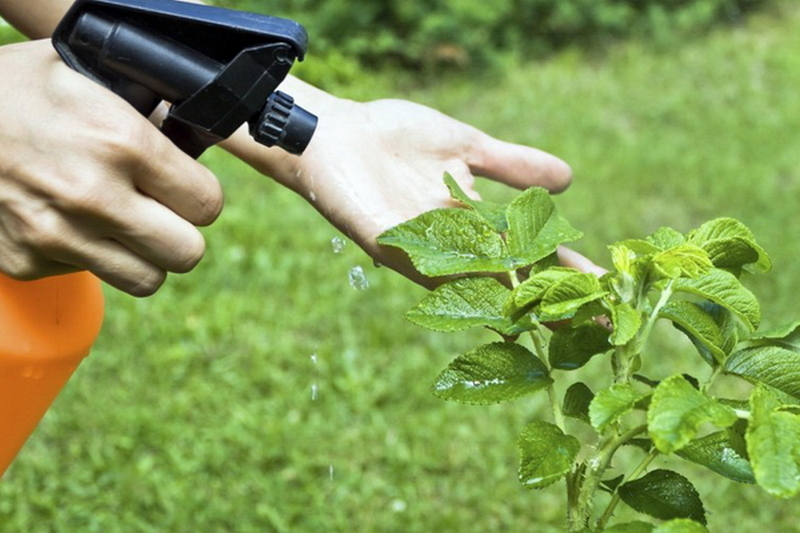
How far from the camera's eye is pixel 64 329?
1387 mm

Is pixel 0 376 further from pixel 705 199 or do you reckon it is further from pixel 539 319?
pixel 705 199

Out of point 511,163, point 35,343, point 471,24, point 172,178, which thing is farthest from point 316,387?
point 471,24

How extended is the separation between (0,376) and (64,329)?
10 centimetres

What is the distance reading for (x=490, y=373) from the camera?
3.66ft

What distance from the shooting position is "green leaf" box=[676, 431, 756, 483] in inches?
41.6

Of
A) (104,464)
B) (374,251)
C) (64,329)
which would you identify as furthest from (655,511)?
(104,464)

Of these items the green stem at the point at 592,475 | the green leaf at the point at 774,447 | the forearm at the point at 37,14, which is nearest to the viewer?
the green leaf at the point at 774,447

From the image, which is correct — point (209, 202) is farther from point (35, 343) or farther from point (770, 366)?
point (770, 366)

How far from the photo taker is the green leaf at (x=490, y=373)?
3.60 ft

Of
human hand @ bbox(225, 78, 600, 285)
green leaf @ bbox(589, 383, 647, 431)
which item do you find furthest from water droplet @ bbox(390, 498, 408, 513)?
green leaf @ bbox(589, 383, 647, 431)

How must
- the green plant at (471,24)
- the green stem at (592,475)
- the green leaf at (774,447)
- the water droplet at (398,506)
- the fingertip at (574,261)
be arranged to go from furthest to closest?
the green plant at (471,24)
the water droplet at (398,506)
the fingertip at (574,261)
the green stem at (592,475)
the green leaf at (774,447)

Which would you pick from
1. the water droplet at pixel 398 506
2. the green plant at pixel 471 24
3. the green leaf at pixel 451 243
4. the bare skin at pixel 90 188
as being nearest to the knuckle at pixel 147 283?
the bare skin at pixel 90 188

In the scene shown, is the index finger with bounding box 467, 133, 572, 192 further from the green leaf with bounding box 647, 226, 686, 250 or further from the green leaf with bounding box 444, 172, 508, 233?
the green leaf with bounding box 647, 226, 686, 250

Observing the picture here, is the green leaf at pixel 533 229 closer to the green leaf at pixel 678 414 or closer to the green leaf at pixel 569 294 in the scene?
the green leaf at pixel 569 294
